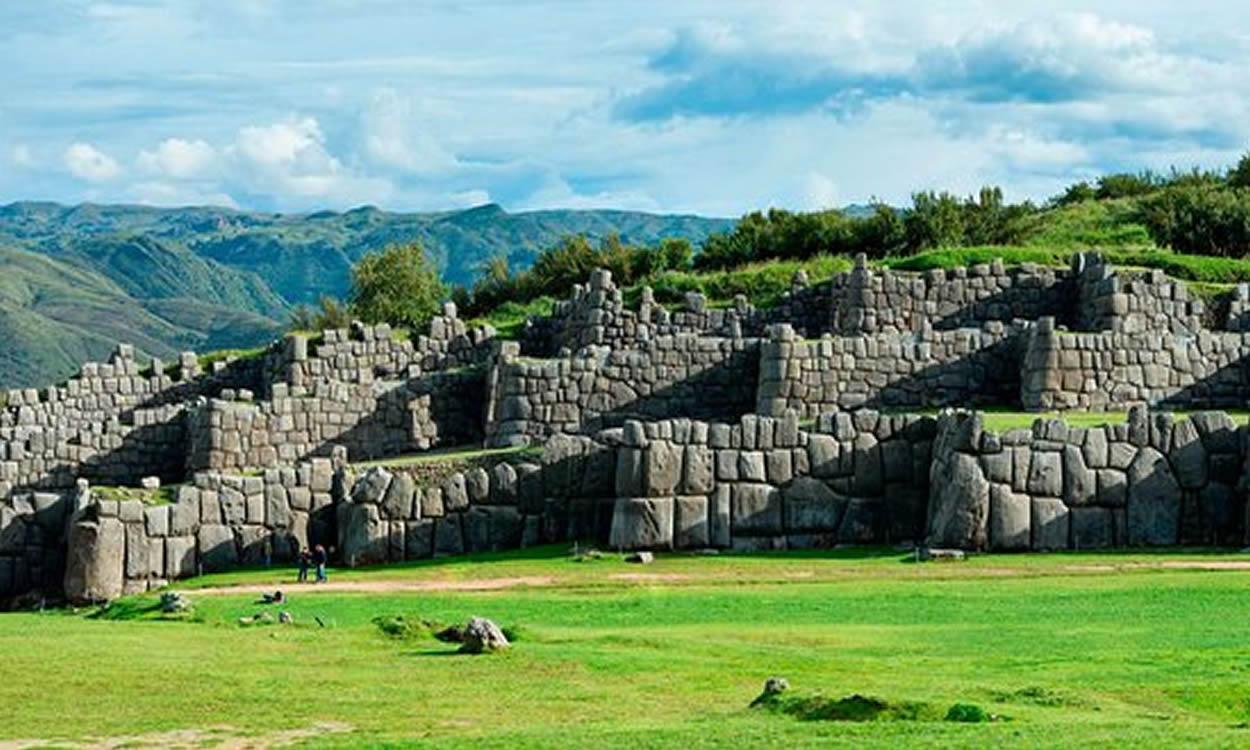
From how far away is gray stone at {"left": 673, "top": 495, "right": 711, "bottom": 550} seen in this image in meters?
33.9

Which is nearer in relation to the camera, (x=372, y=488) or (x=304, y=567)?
(x=304, y=567)

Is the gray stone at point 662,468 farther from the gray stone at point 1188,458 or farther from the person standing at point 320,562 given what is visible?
the gray stone at point 1188,458

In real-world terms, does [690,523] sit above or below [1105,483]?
below

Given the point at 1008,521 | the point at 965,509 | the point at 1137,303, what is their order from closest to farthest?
the point at 965,509 < the point at 1008,521 < the point at 1137,303

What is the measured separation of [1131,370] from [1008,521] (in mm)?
8815

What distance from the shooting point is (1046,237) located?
5744 centimetres

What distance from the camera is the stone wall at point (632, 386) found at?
42.8 metres

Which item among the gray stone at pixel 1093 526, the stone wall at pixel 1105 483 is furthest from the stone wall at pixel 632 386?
the gray stone at pixel 1093 526

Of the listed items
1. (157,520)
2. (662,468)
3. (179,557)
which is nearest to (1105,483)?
(662,468)

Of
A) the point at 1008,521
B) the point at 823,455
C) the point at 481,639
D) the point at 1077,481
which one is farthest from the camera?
the point at 823,455

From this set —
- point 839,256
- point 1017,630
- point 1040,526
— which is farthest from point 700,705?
point 839,256

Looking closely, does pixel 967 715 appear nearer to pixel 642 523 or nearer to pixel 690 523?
pixel 642 523

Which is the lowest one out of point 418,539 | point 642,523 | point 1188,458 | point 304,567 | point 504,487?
point 304,567

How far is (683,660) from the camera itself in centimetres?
2098
